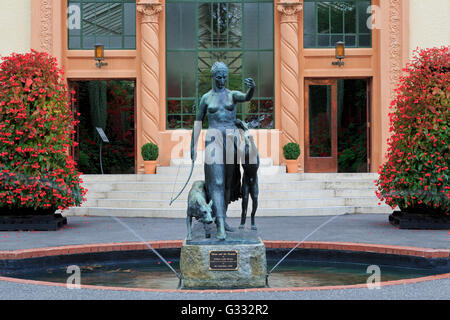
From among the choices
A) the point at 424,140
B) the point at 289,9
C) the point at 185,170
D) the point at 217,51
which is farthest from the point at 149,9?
the point at 424,140

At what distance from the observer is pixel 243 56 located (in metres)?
21.1

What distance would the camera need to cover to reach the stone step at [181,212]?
15.5 meters

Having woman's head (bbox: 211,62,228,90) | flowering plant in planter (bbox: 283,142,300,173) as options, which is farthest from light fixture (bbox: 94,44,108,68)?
woman's head (bbox: 211,62,228,90)

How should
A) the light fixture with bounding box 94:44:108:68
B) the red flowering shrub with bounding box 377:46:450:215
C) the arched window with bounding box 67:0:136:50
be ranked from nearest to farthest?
1. the red flowering shrub with bounding box 377:46:450:215
2. the light fixture with bounding box 94:44:108:68
3. the arched window with bounding box 67:0:136:50

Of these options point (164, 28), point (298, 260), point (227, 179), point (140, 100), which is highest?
point (164, 28)

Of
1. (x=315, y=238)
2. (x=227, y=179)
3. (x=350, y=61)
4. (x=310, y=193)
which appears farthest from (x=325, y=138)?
(x=227, y=179)

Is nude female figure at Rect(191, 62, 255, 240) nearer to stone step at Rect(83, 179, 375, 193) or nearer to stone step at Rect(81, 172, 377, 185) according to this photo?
stone step at Rect(83, 179, 375, 193)

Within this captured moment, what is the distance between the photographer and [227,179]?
8367 millimetres

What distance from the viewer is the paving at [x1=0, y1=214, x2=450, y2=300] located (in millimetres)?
6570

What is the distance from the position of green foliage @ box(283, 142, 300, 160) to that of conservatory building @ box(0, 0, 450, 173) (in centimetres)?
96

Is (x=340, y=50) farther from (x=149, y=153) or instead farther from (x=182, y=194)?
(x=182, y=194)

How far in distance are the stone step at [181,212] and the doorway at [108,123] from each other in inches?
320

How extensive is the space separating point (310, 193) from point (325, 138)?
16.0ft

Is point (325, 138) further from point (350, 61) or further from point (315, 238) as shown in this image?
point (315, 238)
